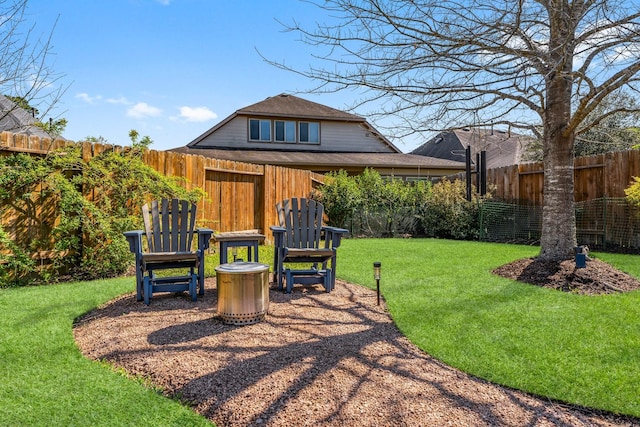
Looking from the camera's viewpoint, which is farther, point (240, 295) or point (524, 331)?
point (240, 295)

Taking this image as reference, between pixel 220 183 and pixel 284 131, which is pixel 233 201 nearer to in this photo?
pixel 220 183

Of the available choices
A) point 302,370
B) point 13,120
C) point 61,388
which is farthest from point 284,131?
point 61,388

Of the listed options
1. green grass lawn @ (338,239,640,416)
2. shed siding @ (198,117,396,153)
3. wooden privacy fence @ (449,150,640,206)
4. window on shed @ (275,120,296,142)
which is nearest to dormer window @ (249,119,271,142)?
shed siding @ (198,117,396,153)

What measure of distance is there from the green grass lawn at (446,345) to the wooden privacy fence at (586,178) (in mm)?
4963

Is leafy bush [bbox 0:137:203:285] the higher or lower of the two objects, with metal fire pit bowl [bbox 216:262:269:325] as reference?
higher

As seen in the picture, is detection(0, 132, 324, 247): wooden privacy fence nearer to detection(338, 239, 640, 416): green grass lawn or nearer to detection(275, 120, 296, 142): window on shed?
detection(338, 239, 640, 416): green grass lawn

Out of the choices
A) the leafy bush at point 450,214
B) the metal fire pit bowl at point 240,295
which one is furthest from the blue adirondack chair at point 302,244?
the leafy bush at point 450,214

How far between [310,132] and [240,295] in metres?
15.2

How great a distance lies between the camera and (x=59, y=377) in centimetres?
250

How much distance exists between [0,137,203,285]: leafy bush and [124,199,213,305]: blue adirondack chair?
1141 millimetres

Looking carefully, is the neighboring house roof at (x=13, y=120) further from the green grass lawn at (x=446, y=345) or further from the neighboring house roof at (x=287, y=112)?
the neighboring house roof at (x=287, y=112)

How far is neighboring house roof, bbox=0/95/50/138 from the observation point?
Result: 545 centimetres

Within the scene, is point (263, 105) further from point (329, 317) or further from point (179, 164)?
point (329, 317)

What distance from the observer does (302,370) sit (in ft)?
8.84
